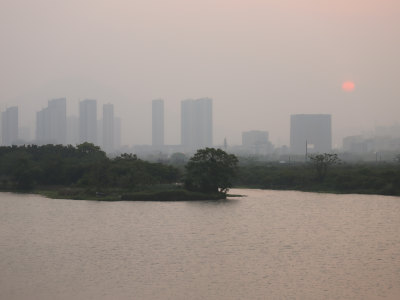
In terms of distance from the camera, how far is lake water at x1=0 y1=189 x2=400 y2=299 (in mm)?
16609

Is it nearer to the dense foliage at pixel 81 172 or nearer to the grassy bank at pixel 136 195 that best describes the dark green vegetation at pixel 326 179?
the dense foliage at pixel 81 172

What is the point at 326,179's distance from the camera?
52.8m

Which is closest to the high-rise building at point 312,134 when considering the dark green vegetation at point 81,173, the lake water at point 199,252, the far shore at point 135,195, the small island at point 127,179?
the dark green vegetation at point 81,173

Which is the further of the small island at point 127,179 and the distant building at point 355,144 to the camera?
the distant building at point 355,144

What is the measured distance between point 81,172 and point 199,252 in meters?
32.0

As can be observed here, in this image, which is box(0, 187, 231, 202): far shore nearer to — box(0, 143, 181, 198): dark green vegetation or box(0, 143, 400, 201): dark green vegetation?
box(0, 143, 400, 201): dark green vegetation

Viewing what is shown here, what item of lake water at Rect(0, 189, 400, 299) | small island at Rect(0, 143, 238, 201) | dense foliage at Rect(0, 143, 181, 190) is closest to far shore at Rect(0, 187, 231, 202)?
small island at Rect(0, 143, 238, 201)

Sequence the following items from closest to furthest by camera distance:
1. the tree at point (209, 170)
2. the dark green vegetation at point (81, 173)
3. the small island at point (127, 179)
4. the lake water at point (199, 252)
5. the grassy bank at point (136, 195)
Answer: the lake water at point (199, 252) < the grassy bank at point (136, 195) < the small island at point (127, 179) < the tree at point (209, 170) < the dark green vegetation at point (81, 173)

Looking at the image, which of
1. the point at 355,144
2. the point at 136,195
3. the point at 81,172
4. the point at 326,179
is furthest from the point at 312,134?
the point at 136,195

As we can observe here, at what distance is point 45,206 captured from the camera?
124 ft

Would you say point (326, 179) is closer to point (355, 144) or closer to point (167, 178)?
point (167, 178)

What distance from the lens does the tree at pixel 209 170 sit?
43.4 meters

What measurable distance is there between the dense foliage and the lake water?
24.9 ft

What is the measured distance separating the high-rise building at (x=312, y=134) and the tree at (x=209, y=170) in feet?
446
